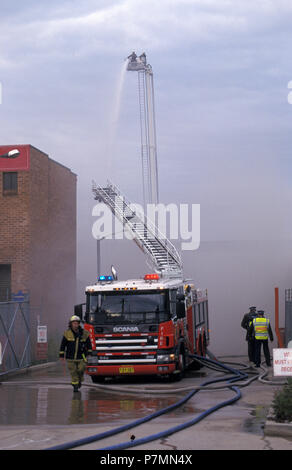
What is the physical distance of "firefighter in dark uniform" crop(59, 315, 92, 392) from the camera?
14.5 meters

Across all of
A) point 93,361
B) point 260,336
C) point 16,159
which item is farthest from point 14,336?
point 16,159

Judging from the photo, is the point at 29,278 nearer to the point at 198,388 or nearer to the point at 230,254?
the point at 198,388

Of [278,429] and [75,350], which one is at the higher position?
[75,350]

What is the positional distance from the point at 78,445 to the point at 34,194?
19.8m

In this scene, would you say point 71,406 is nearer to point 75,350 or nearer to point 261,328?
point 75,350

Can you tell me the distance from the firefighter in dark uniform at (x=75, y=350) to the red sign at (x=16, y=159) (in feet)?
44.3

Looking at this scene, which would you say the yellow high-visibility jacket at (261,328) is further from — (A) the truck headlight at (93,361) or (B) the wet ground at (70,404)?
(A) the truck headlight at (93,361)

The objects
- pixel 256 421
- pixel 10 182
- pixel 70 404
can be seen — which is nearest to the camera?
pixel 256 421

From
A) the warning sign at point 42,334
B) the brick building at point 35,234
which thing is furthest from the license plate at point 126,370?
the brick building at point 35,234

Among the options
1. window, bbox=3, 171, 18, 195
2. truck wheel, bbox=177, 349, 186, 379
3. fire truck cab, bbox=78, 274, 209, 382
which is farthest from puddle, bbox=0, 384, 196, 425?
window, bbox=3, 171, 18, 195

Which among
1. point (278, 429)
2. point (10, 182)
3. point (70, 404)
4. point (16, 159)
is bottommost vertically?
point (70, 404)

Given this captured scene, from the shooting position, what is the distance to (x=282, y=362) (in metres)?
12.0

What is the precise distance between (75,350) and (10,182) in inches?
555
